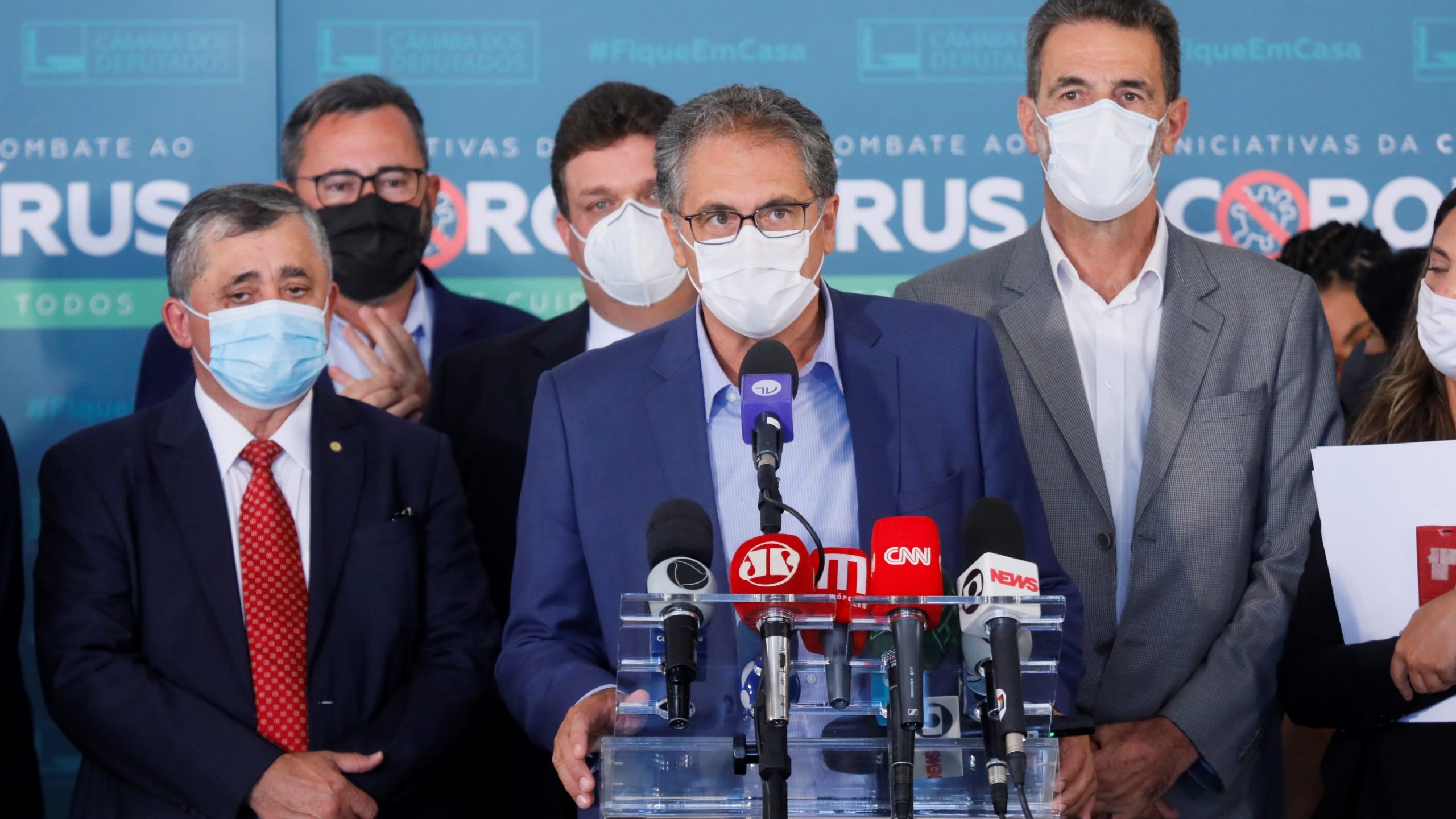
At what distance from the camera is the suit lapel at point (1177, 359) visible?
3367mm

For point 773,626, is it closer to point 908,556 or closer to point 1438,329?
point 908,556

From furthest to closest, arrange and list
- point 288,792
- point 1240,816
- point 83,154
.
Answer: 1. point 83,154
2. point 1240,816
3. point 288,792

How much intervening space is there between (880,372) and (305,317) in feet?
4.51

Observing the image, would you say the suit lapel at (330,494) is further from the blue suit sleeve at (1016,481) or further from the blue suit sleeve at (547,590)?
the blue suit sleeve at (1016,481)

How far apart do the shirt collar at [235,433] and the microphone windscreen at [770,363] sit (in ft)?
5.42

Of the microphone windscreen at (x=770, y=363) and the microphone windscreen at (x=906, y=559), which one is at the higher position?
the microphone windscreen at (x=770, y=363)

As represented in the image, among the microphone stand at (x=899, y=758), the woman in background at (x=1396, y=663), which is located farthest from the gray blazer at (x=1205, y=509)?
the microphone stand at (x=899, y=758)

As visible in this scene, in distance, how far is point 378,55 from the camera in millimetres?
5008

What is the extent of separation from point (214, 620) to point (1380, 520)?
91.7 inches

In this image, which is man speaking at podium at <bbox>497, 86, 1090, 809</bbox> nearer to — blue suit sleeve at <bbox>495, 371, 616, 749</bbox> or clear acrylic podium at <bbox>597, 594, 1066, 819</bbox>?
blue suit sleeve at <bbox>495, 371, 616, 749</bbox>

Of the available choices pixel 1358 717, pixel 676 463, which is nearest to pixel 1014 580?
pixel 676 463

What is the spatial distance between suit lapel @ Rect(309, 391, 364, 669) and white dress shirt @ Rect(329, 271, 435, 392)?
82 cm

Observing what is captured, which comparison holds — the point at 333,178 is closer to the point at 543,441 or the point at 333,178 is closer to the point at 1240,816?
the point at 543,441

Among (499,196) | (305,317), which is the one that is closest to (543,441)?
(305,317)
